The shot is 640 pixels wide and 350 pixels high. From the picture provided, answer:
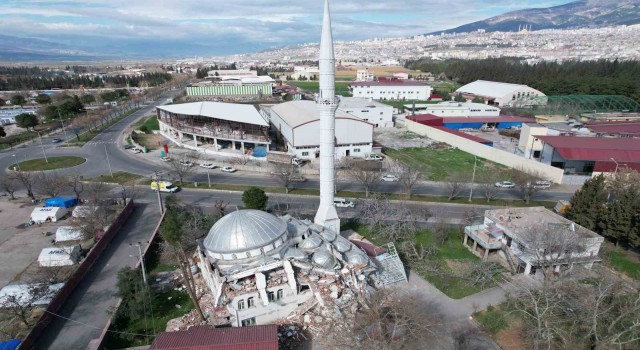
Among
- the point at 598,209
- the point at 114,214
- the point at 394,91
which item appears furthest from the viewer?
the point at 394,91

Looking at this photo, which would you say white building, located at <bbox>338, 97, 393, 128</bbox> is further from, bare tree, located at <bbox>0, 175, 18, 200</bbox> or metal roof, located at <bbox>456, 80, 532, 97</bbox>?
bare tree, located at <bbox>0, 175, 18, 200</bbox>

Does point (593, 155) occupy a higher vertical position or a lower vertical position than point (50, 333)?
higher

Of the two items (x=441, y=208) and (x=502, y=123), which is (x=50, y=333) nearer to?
(x=441, y=208)

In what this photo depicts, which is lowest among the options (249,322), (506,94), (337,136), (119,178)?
(249,322)

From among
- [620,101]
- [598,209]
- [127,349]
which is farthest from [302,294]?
[620,101]

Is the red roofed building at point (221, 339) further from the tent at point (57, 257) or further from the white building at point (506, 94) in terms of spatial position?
the white building at point (506, 94)

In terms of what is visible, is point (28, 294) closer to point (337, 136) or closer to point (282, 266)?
point (282, 266)

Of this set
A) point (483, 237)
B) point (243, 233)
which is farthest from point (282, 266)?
point (483, 237)
